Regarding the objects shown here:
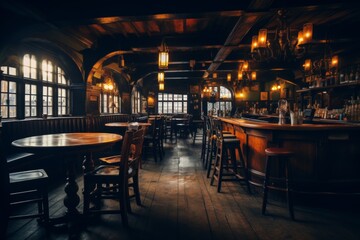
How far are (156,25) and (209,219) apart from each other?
4022mm

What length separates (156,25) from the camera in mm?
4809

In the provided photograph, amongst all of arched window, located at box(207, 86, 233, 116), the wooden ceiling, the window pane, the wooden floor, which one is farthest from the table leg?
arched window, located at box(207, 86, 233, 116)

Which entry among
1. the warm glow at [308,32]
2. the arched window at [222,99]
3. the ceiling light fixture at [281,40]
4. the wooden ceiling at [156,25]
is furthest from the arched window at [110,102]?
the arched window at [222,99]

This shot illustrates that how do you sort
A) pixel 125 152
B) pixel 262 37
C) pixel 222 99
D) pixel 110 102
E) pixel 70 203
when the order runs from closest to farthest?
pixel 125 152 → pixel 70 203 → pixel 262 37 → pixel 110 102 → pixel 222 99

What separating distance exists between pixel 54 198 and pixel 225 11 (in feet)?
12.0

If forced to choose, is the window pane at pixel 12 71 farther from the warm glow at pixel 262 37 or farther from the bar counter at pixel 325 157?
the bar counter at pixel 325 157

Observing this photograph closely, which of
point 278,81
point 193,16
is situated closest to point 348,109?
point 193,16

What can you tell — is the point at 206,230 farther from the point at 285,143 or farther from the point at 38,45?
the point at 38,45

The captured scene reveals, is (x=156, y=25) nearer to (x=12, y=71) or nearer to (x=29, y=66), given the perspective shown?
(x=29, y=66)

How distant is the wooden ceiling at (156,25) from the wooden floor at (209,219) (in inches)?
107

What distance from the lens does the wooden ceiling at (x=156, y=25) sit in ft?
11.1

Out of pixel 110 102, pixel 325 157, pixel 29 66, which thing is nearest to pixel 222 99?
pixel 110 102

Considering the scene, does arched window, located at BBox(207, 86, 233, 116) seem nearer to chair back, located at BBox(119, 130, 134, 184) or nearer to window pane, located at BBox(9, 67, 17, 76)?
window pane, located at BBox(9, 67, 17, 76)

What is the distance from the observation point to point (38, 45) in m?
4.65
